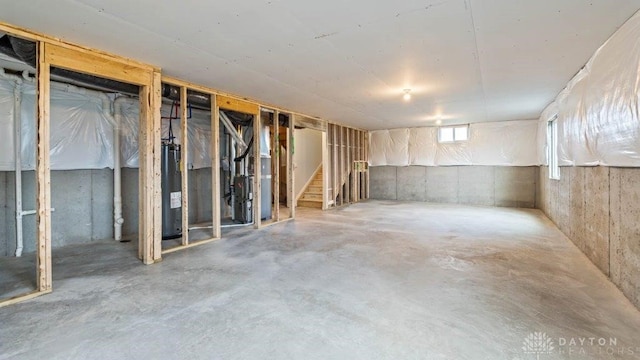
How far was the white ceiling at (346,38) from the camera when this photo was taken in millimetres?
2178

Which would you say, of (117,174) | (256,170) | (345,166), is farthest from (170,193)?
(345,166)

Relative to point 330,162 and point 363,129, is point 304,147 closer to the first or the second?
point 330,162

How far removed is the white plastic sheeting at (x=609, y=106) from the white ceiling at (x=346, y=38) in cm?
16

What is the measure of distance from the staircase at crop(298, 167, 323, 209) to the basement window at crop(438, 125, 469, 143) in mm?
3629

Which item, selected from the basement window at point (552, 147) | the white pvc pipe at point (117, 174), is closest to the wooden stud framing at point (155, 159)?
the white pvc pipe at point (117, 174)

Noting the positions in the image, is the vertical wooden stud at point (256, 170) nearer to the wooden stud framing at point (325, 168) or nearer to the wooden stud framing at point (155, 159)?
the wooden stud framing at point (155, 159)

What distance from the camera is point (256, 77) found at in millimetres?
3867

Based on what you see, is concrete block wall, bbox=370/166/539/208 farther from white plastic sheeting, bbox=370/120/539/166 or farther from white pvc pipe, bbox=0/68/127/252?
white pvc pipe, bbox=0/68/127/252

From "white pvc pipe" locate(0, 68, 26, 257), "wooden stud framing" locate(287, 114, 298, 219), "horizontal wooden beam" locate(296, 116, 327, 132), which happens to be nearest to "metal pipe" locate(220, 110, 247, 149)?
"wooden stud framing" locate(287, 114, 298, 219)

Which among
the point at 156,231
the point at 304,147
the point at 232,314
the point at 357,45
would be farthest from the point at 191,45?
the point at 304,147

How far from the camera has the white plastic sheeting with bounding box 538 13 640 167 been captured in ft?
7.13

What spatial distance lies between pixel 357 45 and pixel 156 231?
2.98m

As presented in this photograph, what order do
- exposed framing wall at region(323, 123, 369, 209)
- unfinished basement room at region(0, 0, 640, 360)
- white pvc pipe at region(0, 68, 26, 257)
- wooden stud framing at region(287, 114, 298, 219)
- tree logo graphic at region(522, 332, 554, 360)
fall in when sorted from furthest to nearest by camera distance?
exposed framing wall at region(323, 123, 369, 209), wooden stud framing at region(287, 114, 298, 219), white pvc pipe at region(0, 68, 26, 257), unfinished basement room at region(0, 0, 640, 360), tree logo graphic at region(522, 332, 554, 360)

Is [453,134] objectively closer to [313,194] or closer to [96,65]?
[313,194]
